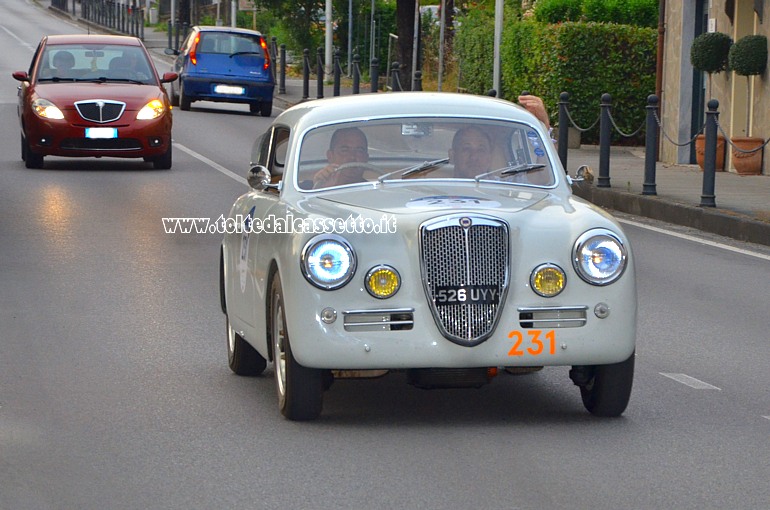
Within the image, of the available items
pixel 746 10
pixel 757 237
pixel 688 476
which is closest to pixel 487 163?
pixel 688 476

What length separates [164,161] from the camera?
75.4 ft

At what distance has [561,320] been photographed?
7.38 meters

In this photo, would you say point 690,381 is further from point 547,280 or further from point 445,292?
point 445,292

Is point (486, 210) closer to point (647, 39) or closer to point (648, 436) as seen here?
point (648, 436)

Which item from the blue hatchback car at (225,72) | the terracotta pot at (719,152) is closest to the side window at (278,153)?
the terracotta pot at (719,152)

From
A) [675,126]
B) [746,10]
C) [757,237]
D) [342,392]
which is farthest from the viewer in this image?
[675,126]

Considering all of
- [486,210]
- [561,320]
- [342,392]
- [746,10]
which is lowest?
[342,392]

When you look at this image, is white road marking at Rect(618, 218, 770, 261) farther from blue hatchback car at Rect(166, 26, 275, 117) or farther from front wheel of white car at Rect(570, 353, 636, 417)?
blue hatchback car at Rect(166, 26, 275, 117)

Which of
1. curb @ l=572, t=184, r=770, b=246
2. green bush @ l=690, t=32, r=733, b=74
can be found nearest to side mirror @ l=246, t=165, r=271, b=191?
curb @ l=572, t=184, r=770, b=246

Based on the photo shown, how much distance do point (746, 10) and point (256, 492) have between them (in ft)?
66.2

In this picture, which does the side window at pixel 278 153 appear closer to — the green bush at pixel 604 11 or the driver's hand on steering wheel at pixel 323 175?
the driver's hand on steering wheel at pixel 323 175

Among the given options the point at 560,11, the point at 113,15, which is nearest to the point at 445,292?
the point at 560,11

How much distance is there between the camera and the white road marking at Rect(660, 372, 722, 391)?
8.67m

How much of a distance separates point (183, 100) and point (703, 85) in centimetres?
1384
